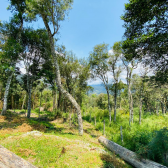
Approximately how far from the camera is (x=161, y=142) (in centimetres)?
475

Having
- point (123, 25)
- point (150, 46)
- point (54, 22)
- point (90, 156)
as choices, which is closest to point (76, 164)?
point (90, 156)

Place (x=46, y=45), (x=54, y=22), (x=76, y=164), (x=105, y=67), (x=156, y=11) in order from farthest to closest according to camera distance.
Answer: (x=105, y=67) → (x=46, y=45) → (x=54, y=22) → (x=156, y=11) → (x=76, y=164)

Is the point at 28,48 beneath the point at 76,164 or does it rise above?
above

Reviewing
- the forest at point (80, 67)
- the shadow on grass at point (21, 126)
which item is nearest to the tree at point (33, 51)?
the forest at point (80, 67)

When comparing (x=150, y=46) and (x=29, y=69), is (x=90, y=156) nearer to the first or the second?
(x=150, y=46)

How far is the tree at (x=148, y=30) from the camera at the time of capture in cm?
448

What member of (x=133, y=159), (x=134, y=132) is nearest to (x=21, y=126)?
(x=133, y=159)

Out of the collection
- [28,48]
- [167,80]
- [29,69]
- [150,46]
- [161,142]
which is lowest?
[161,142]

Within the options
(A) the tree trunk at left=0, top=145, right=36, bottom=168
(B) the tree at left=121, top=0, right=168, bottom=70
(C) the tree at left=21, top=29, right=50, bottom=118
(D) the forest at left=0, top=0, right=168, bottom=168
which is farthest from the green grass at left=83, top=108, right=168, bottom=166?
(C) the tree at left=21, top=29, right=50, bottom=118

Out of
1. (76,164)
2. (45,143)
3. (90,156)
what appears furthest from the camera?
(45,143)

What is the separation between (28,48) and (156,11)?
15.2 metres

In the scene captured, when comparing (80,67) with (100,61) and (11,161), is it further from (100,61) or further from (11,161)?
(11,161)

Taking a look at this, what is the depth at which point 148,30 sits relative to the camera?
502cm

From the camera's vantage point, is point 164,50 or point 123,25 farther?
point 123,25
